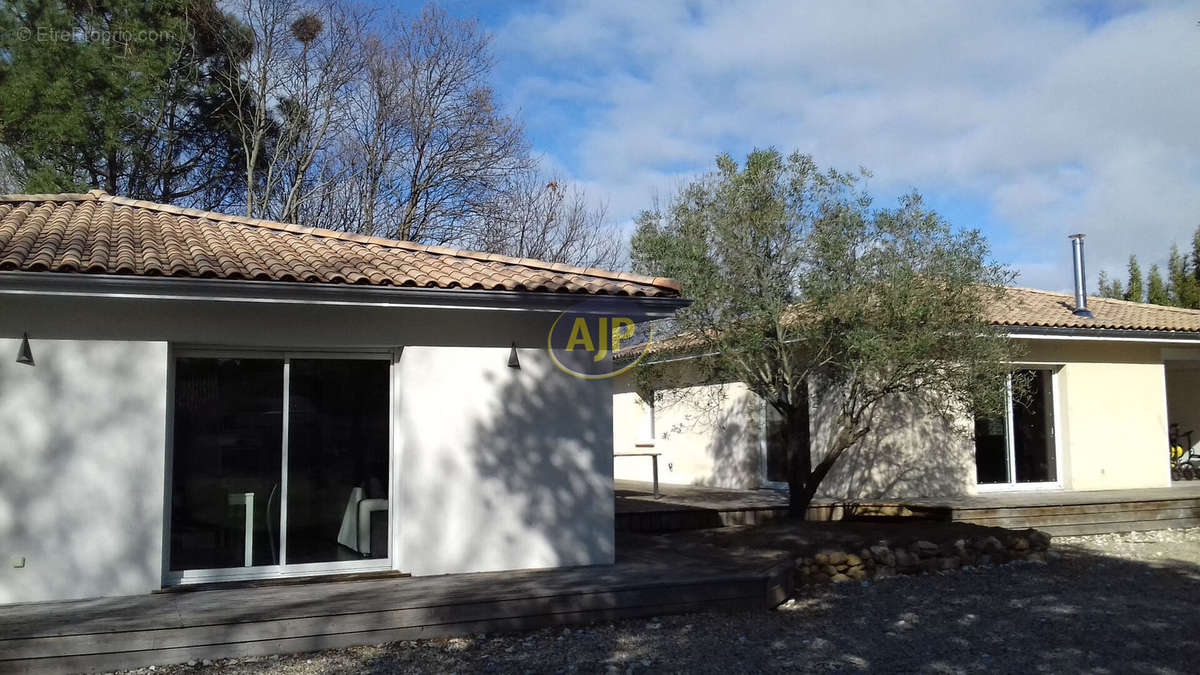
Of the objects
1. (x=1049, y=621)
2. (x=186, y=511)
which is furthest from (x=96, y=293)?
(x=1049, y=621)

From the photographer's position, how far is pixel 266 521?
25.9 ft

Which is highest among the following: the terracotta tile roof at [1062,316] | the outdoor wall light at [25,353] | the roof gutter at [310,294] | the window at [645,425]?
the terracotta tile roof at [1062,316]

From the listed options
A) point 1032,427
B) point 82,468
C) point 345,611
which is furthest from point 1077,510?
point 82,468

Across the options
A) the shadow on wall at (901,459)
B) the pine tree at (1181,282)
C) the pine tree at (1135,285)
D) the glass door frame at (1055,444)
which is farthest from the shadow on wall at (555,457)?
the pine tree at (1135,285)

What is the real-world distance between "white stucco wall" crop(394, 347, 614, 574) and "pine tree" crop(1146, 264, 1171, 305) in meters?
36.5

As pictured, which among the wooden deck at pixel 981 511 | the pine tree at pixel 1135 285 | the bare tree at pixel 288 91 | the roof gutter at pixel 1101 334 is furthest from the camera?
the pine tree at pixel 1135 285

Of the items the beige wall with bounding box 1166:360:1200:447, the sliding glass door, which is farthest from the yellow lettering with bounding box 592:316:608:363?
the beige wall with bounding box 1166:360:1200:447

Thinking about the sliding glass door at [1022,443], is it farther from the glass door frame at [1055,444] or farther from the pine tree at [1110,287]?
the pine tree at [1110,287]

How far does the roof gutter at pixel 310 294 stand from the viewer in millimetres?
6776

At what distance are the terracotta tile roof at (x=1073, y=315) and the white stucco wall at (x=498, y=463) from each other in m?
7.25

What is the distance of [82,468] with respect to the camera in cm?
719

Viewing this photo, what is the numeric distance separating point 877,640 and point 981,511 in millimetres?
6171

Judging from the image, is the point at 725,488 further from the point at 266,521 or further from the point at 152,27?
the point at 152,27

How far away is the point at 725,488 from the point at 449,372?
991cm
